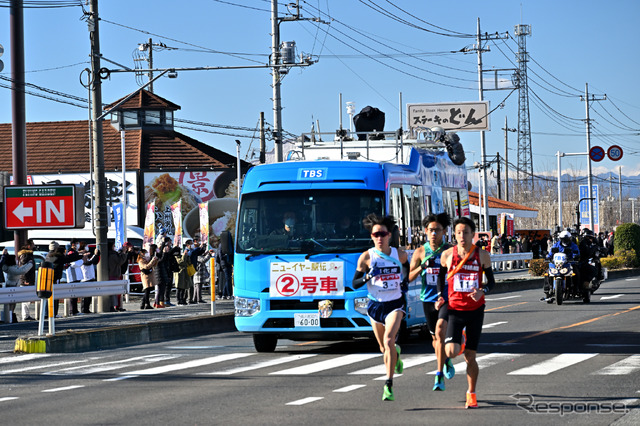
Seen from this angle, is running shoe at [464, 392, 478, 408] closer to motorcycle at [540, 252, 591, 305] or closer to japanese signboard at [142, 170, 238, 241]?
motorcycle at [540, 252, 591, 305]

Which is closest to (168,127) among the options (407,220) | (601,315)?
(601,315)

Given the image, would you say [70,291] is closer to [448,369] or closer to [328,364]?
[328,364]

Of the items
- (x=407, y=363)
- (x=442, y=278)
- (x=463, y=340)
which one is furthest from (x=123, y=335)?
(x=463, y=340)

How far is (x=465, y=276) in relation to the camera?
1036cm

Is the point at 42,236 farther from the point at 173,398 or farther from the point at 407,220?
the point at 173,398

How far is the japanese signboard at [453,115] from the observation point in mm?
59125

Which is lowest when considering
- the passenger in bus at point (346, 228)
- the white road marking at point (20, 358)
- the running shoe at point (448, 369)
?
the white road marking at point (20, 358)

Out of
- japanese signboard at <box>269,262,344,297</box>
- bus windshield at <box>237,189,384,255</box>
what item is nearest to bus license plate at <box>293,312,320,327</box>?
japanese signboard at <box>269,262,344,297</box>

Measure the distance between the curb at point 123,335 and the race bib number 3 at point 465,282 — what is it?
9720 millimetres

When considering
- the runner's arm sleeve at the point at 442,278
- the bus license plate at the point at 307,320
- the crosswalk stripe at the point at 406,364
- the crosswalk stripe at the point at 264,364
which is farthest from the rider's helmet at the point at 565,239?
the runner's arm sleeve at the point at 442,278

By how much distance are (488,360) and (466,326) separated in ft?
14.3

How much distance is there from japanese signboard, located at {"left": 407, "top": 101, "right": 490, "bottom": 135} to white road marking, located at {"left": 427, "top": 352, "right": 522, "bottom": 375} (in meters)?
42.8

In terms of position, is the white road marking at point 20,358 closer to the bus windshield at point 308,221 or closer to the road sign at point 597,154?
the bus windshield at point 308,221

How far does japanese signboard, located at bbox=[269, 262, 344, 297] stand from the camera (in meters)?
15.2
